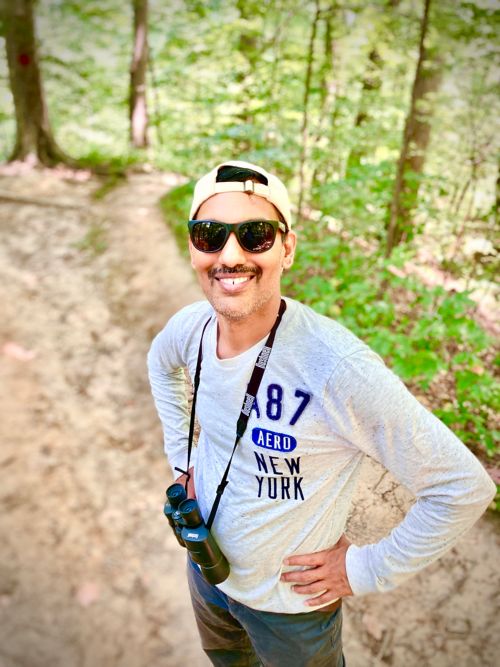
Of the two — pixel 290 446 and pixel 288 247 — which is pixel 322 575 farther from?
pixel 288 247

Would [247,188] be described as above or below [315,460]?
above

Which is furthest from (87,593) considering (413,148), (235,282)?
(413,148)

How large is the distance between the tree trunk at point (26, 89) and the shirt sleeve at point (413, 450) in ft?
38.8

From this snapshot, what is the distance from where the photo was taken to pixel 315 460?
1.41m

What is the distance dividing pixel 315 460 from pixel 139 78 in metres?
14.5

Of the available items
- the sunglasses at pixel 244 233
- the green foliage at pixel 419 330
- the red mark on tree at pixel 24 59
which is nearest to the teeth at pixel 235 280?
the sunglasses at pixel 244 233

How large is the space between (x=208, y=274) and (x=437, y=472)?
98 centimetres

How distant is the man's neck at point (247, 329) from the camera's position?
1477 millimetres

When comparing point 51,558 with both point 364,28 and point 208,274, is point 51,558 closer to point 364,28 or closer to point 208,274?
point 208,274

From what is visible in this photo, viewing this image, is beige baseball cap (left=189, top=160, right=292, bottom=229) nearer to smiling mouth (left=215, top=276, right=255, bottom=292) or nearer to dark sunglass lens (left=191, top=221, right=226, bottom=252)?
dark sunglass lens (left=191, top=221, right=226, bottom=252)

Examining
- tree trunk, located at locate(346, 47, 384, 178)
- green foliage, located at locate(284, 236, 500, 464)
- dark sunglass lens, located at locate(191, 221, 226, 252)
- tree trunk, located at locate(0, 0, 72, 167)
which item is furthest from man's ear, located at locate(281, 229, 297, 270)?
tree trunk, located at locate(0, 0, 72, 167)

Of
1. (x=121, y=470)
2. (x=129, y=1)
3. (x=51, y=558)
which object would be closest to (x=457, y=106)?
(x=121, y=470)

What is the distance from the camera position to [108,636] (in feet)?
10.4

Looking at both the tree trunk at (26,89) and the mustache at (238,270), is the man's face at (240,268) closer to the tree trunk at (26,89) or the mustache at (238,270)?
the mustache at (238,270)
